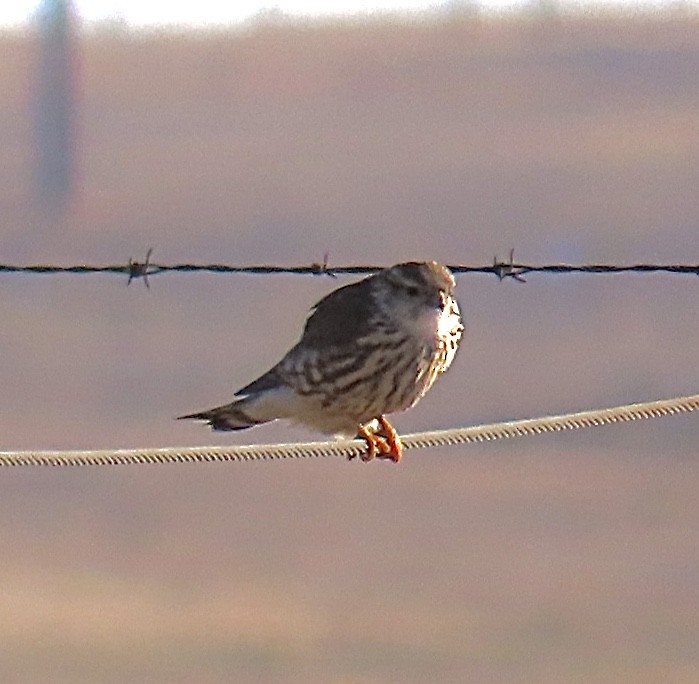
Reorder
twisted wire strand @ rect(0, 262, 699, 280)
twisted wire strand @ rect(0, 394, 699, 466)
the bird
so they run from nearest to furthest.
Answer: twisted wire strand @ rect(0, 394, 699, 466) < twisted wire strand @ rect(0, 262, 699, 280) < the bird

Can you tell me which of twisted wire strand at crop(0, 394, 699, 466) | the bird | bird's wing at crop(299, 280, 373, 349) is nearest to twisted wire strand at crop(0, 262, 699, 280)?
twisted wire strand at crop(0, 394, 699, 466)

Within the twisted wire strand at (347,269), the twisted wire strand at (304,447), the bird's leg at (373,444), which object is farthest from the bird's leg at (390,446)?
the twisted wire strand at (304,447)

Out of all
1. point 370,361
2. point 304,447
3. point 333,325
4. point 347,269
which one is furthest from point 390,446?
point 304,447

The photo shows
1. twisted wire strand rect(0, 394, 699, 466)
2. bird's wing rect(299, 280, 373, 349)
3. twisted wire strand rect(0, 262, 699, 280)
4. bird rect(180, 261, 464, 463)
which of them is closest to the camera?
twisted wire strand rect(0, 394, 699, 466)

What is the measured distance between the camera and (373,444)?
5.85 meters

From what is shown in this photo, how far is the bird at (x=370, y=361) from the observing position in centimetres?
581

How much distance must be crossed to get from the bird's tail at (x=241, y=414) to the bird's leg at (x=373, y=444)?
24 cm

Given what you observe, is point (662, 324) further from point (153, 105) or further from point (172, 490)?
point (153, 105)

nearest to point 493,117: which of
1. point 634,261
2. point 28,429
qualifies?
point 634,261

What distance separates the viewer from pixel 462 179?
18859 millimetres

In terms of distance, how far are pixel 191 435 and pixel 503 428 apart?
5.88 m

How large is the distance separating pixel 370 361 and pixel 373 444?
215mm

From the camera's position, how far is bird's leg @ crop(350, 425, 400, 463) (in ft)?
19.1

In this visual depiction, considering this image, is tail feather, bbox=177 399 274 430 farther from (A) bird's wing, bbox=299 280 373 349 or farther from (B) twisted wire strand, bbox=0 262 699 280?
(B) twisted wire strand, bbox=0 262 699 280
